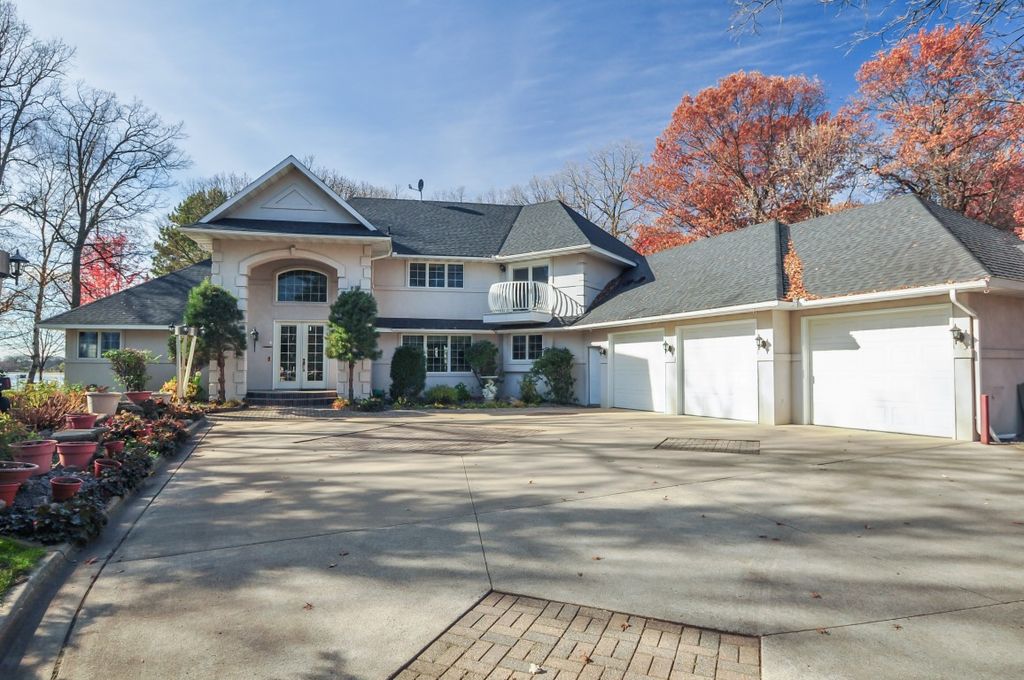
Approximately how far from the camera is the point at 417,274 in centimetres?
2080

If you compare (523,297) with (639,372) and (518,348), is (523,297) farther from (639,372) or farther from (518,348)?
(639,372)

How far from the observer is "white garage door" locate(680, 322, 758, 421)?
1354cm

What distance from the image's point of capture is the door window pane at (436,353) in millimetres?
20219

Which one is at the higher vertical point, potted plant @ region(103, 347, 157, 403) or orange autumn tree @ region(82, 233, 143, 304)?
orange autumn tree @ region(82, 233, 143, 304)

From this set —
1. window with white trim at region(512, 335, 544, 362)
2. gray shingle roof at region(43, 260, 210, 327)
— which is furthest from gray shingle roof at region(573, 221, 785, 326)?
gray shingle roof at region(43, 260, 210, 327)

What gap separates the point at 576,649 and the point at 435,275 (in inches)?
734

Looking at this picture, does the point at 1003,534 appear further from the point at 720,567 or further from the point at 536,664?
the point at 536,664

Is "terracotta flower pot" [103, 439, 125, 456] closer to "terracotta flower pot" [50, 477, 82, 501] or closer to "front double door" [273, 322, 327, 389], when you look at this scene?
"terracotta flower pot" [50, 477, 82, 501]

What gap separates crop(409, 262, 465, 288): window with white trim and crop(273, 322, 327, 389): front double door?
3623mm

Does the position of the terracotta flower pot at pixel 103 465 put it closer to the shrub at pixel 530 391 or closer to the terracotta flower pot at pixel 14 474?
the terracotta flower pot at pixel 14 474

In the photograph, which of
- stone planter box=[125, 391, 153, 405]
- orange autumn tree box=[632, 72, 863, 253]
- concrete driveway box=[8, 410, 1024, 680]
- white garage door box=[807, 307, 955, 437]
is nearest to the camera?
concrete driveway box=[8, 410, 1024, 680]

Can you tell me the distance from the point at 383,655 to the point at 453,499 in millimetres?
3279

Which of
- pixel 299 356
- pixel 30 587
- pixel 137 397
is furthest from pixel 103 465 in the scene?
pixel 299 356

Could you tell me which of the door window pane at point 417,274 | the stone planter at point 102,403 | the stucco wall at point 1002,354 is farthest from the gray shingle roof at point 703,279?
the stone planter at point 102,403
